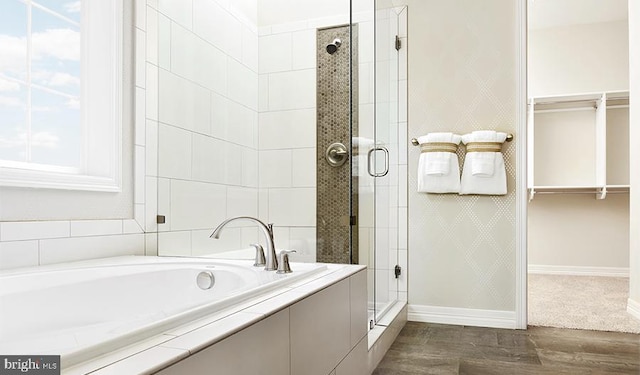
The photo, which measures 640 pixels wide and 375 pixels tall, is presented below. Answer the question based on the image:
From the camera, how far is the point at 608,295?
381 cm

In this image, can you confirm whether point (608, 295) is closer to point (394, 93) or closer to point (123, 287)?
point (394, 93)

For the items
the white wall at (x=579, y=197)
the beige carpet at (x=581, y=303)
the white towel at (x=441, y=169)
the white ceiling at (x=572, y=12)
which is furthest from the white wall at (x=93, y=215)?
the white wall at (x=579, y=197)

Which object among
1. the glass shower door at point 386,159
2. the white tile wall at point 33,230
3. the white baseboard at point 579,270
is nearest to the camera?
the white tile wall at point 33,230

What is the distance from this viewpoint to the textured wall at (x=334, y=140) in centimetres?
213

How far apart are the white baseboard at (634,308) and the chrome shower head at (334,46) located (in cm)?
269

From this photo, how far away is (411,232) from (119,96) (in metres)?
1.98

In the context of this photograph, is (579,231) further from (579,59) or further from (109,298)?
(109,298)

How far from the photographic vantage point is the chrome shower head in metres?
2.37

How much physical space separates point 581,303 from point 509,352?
154cm

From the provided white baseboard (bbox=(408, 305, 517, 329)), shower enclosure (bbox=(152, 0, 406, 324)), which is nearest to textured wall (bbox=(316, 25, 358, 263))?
shower enclosure (bbox=(152, 0, 406, 324))

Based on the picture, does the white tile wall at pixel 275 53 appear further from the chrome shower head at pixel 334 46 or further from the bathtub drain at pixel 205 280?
the bathtub drain at pixel 205 280

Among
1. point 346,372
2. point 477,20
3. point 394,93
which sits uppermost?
point 477,20

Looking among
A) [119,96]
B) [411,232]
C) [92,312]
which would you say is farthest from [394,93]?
[92,312]

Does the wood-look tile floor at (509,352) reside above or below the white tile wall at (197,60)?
below
